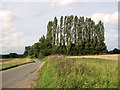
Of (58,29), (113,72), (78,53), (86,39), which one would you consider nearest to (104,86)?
(113,72)

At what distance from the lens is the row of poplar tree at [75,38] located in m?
96.9

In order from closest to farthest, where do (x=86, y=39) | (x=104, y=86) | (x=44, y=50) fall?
(x=104, y=86) < (x=86, y=39) < (x=44, y=50)

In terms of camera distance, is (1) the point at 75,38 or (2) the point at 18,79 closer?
(2) the point at 18,79

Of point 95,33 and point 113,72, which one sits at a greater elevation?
point 95,33

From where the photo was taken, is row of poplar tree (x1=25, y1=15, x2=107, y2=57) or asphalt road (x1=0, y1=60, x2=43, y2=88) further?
row of poplar tree (x1=25, y1=15, x2=107, y2=57)

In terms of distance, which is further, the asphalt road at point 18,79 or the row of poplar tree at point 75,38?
the row of poplar tree at point 75,38

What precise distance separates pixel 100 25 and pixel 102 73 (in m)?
95.0

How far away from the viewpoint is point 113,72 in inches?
558

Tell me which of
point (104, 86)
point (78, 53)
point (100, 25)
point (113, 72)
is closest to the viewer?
point (104, 86)

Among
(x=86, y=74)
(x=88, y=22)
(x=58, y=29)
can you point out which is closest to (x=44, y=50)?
(x=58, y=29)

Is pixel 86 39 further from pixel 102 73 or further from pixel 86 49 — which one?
pixel 102 73

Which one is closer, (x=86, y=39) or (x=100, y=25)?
(x=86, y=39)

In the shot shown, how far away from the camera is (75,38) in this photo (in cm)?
10262

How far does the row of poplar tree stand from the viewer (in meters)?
96.9
